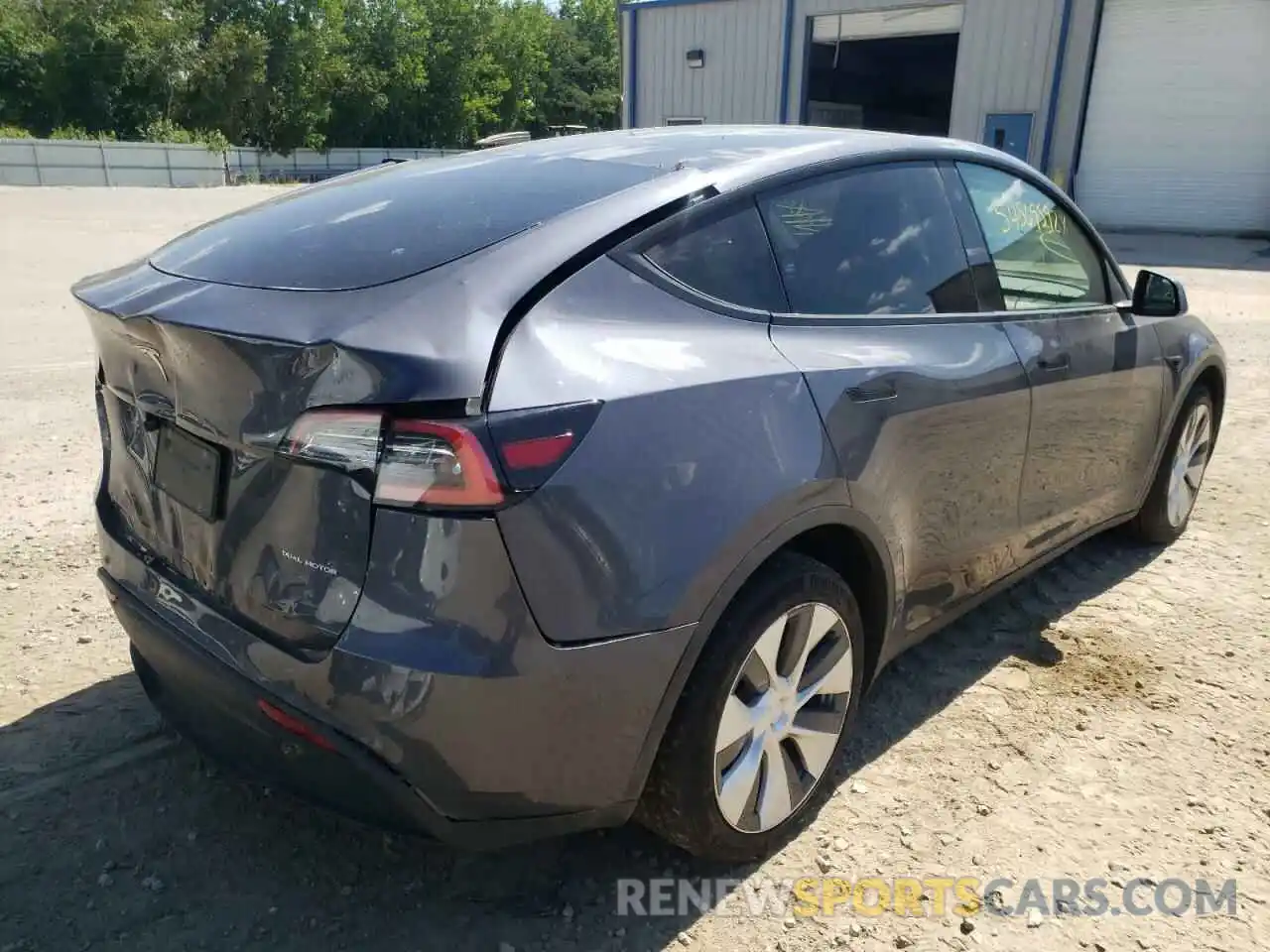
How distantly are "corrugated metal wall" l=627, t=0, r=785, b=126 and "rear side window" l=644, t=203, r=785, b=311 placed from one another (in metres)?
22.1

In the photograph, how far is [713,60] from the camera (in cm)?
2419

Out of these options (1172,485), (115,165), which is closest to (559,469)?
(1172,485)

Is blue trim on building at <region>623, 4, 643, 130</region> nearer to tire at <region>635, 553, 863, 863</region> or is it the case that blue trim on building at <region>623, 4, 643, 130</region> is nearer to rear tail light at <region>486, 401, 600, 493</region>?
tire at <region>635, 553, 863, 863</region>

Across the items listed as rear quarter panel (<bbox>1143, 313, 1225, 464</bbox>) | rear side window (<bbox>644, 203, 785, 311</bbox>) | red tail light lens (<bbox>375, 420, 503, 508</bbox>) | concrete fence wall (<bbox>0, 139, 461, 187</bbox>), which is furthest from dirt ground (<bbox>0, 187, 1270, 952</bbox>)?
concrete fence wall (<bbox>0, 139, 461, 187</bbox>)

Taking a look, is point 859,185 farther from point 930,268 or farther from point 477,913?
point 477,913

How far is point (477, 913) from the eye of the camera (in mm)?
2293

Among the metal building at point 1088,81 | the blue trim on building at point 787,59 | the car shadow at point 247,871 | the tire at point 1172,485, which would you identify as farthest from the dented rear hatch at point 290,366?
the blue trim on building at point 787,59

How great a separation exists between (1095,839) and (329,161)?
5595 centimetres

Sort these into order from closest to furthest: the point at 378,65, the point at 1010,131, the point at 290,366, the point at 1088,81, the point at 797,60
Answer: the point at 290,366 < the point at 1088,81 < the point at 1010,131 < the point at 797,60 < the point at 378,65

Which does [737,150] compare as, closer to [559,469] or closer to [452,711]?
[559,469]

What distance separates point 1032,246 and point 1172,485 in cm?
160

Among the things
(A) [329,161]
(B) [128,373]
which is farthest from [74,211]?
(A) [329,161]

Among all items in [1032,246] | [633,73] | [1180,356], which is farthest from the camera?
[633,73]

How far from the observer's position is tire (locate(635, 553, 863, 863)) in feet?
7.04
